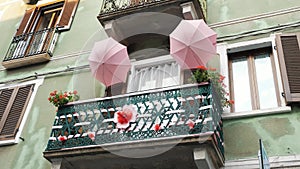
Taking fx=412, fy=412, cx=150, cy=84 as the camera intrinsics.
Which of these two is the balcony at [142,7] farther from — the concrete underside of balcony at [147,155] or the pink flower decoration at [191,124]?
the concrete underside of balcony at [147,155]

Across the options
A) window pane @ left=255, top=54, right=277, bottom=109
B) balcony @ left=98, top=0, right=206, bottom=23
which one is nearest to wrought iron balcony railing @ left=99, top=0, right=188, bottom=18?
balcony @ left=98, top=0, right=206, bottom=23

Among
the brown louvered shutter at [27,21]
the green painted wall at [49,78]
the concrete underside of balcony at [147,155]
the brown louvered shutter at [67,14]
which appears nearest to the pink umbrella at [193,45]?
the concrete underside of balcony at [147,155]

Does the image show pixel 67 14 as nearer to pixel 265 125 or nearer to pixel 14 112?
pixel 14 112

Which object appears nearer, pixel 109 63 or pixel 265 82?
pixel 265 82

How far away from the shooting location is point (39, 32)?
11039 mm

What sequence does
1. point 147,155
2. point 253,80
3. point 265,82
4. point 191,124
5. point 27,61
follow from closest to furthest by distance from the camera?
1. point 191,124
2. point 147,155
3. point 265,82
4. point 253,80
5. point 27,61

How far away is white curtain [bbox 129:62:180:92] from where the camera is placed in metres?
8.63

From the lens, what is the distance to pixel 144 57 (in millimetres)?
9273

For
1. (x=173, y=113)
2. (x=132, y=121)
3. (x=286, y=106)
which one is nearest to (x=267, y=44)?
(x=286, y=106)

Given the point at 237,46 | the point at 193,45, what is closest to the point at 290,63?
the point at 237,46

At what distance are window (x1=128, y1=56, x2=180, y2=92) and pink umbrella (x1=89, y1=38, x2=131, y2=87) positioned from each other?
576 mm

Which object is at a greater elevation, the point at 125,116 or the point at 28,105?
the point at 28,105

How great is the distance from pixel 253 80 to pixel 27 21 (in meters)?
6.86

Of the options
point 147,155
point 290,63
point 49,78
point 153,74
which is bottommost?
→ point 147,155
